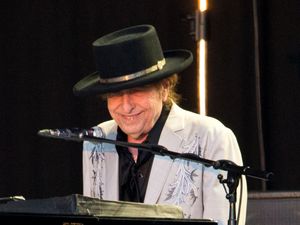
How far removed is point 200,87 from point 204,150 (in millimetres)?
980

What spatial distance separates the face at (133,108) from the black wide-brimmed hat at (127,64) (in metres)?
0.05

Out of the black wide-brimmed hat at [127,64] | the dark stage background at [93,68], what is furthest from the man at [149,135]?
the dark stage background at [93,68]

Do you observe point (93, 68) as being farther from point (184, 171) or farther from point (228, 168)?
point (228, 168)

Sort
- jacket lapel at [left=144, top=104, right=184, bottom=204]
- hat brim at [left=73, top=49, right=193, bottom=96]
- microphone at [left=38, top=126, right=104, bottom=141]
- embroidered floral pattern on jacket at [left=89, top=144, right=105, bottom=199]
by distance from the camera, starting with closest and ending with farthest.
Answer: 1. microphone at [left=38, top=126, right=104, bottom=141]
2. hat brim at [left=73, top=49, right=193, bottom=96]
3. jacket lapel at [left=144, top=104, right=184, bottom=204]
4. embroidered floral pattern on jacket at [left=89, top=144, right=105, bottom=199]

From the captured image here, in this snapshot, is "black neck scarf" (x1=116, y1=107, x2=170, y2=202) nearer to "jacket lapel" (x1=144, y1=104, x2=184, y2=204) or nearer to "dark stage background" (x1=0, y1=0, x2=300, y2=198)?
"jacket lapel" (x1=144, y1=104, x2=184, y2=204)

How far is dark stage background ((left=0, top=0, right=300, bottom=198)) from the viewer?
4.67 metres

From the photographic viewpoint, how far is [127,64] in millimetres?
3570

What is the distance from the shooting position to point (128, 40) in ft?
11.7

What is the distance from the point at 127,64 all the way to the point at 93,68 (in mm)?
1300

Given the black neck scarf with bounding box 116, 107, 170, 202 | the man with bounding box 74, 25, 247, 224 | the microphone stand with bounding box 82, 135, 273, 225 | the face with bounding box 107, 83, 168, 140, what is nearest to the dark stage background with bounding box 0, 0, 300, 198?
the man with bounding box 74, 25, 247, 224

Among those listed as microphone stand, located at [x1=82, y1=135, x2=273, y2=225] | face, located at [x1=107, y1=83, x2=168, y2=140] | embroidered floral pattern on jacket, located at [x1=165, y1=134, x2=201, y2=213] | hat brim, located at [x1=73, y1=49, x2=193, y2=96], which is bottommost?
embroidered floral pattern on jacket, located at [x1=165, y1=134, x2=201, y2=213]

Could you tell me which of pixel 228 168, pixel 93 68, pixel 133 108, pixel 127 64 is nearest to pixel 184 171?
pixel 133 108

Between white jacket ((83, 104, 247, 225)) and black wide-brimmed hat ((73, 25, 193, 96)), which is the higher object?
→ black wide-brimmed hat ((73, 25, 193, 96))

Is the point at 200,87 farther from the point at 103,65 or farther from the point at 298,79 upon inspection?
the point at 103,65
